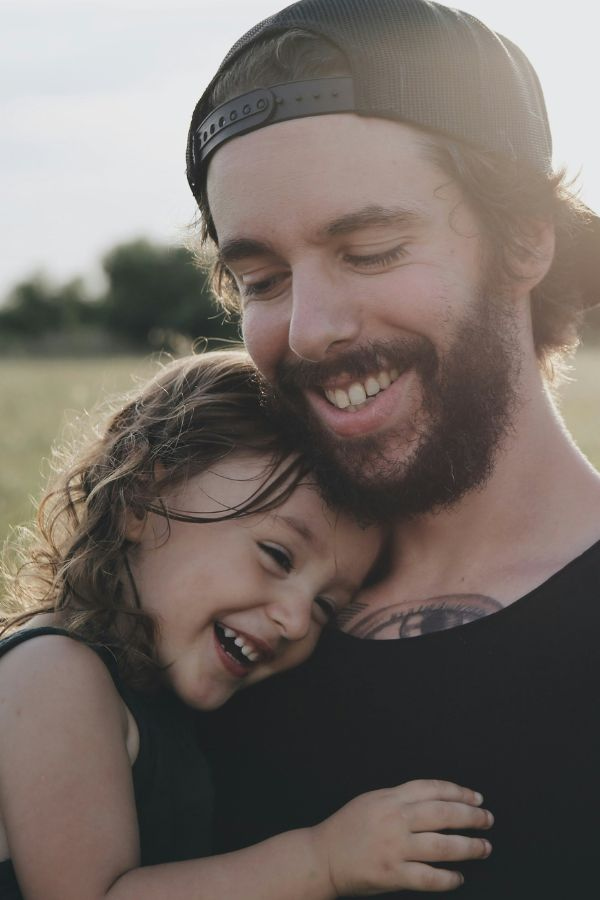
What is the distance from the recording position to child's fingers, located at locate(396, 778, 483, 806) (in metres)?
2.02

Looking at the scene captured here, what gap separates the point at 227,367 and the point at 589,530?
1269 mm

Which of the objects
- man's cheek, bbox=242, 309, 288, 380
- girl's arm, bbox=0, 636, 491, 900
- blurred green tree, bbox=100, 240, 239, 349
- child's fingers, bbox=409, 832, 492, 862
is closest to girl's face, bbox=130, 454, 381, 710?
man's cheek, bbox=242, 309, 288, 380

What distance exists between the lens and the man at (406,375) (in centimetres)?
215

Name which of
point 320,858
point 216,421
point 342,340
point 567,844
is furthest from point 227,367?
point 567,844

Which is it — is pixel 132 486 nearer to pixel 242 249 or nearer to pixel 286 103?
pixel 242 249

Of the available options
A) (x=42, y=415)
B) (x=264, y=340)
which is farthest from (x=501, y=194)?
(x=42, y=415)

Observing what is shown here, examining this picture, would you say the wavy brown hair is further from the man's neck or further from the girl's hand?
the girl's hand

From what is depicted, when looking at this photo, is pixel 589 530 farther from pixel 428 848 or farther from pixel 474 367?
pixel 428 848

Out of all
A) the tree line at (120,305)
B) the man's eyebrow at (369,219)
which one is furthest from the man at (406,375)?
the tree line at (120,305)

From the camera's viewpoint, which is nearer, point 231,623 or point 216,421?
point 231,623

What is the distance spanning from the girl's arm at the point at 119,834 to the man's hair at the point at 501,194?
4.43 feet

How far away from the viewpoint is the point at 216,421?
280 cm

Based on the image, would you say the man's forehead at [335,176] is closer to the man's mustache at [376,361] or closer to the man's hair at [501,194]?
the man's hair at [501,194]

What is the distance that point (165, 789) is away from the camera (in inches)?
95.7
